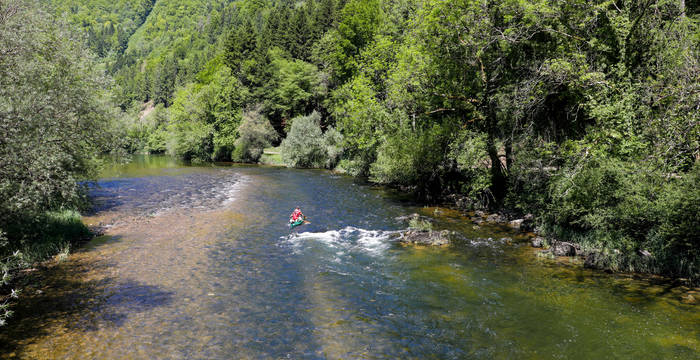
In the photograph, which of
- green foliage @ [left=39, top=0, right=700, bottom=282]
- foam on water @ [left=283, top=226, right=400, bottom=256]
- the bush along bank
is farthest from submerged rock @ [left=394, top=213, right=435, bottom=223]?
the bush along bank

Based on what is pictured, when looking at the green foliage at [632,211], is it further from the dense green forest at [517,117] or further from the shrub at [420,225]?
the shrub at [420,225]

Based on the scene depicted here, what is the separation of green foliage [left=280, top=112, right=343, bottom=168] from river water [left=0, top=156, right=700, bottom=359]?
31.7m

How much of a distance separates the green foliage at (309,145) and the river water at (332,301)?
31710 mm

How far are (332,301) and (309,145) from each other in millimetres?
42348

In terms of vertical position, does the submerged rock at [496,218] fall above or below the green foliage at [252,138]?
below

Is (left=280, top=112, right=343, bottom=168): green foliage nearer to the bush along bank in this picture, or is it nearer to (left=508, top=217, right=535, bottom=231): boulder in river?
(left=508, top=217, right=535, bottom=231): boulder in river

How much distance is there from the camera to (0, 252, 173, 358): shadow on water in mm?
11102

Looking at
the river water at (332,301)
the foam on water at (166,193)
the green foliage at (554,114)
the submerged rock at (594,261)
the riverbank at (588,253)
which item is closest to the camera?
the river water at (332,301)

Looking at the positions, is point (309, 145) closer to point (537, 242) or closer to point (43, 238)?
point (43, 238)

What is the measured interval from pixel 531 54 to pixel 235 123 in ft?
185

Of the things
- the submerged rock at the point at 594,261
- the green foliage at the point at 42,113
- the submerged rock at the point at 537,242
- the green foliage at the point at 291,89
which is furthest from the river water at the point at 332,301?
the green foliage at the point at 291,89

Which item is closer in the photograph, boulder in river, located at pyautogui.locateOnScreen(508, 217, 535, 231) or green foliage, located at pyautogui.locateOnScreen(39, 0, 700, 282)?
green foliage, located at pyautogui.locateOnScreen(39, 0, 700, 282)

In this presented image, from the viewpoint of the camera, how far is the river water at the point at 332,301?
10539mm

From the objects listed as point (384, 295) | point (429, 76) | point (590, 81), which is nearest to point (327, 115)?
point (429, 76)
